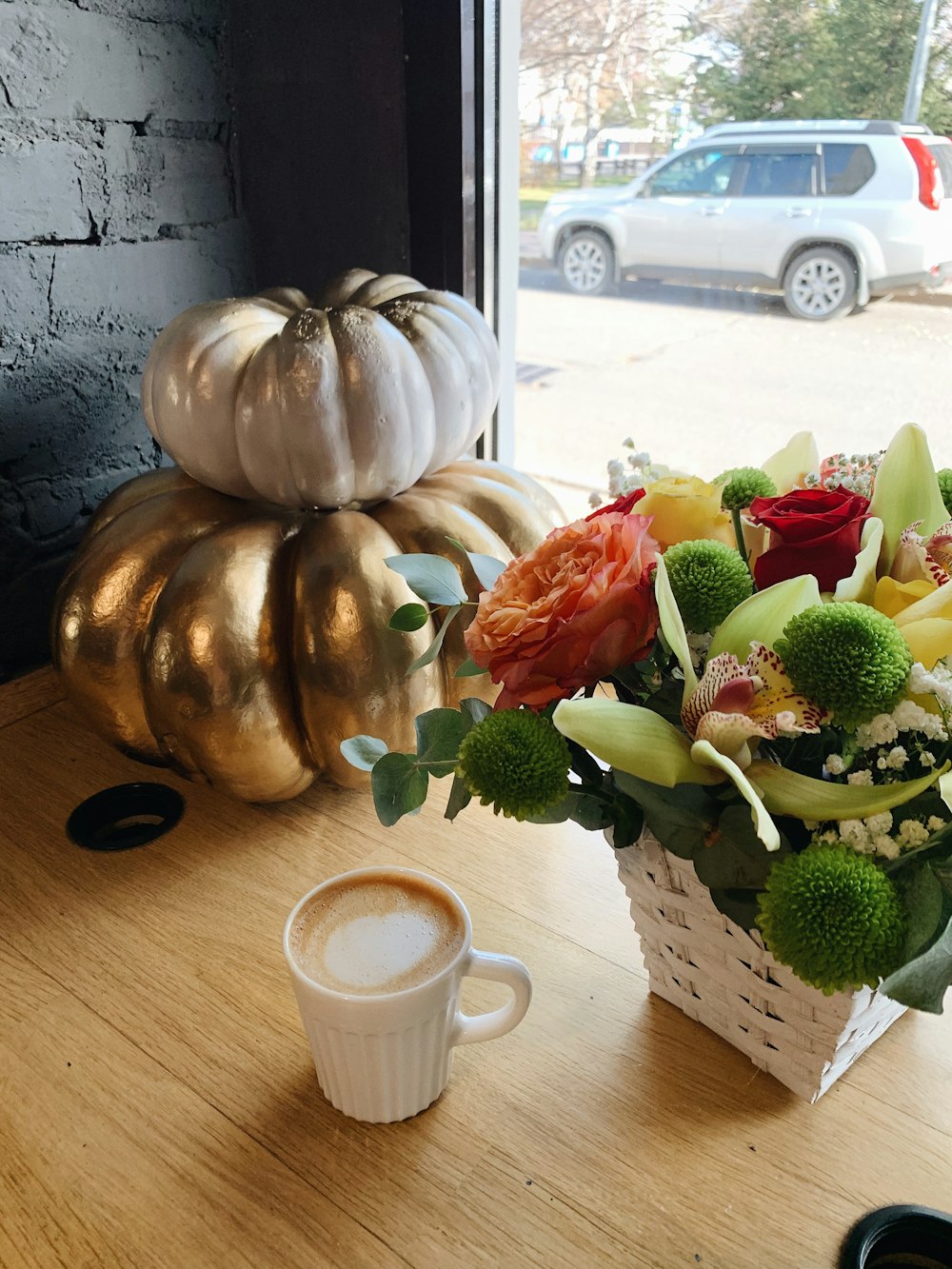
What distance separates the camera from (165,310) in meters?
0.97

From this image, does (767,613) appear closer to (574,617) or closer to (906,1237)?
(574,617)

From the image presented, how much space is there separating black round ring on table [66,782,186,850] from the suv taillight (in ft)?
2.44

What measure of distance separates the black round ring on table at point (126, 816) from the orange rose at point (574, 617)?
16.0 inches

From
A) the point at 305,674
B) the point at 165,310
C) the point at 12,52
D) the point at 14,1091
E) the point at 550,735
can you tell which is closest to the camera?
the point at 550,735

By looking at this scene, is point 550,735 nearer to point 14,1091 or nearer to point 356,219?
point 14,1091

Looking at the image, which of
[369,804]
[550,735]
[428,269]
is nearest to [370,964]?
[550,735]

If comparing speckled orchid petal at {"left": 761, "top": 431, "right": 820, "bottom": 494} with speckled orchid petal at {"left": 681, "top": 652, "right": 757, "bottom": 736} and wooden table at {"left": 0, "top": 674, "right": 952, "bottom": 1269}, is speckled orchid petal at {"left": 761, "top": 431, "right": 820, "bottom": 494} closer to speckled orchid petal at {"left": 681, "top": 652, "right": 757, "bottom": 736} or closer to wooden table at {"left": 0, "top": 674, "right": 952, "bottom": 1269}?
speckled orchid petal at {"left": 681, "top": 652, "right": 757, "bottom": 736}

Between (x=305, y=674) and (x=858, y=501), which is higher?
(x=858, y=501)

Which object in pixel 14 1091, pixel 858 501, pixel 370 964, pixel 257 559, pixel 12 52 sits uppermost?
pixel 12 52

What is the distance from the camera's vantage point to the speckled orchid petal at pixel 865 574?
1.38 feet

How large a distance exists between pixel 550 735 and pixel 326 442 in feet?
1.16

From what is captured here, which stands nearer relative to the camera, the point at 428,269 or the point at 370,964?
the point at 370,964

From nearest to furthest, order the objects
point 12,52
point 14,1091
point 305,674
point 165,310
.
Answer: point 14,1091 → point 305,674 → point 12,52 → point 165,310

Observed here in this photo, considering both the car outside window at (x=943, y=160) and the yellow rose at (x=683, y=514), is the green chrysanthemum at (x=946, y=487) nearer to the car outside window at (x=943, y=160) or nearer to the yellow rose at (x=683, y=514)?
the yellow rose at (x=683, y=514)
